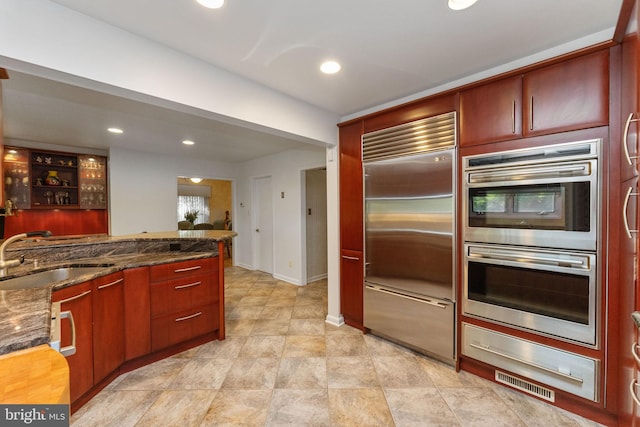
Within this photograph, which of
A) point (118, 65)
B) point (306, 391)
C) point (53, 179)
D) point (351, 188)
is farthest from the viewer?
point (53, 179)

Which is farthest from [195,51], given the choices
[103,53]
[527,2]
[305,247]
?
[305,247]

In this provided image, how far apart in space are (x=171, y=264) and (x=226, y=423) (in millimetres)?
1312

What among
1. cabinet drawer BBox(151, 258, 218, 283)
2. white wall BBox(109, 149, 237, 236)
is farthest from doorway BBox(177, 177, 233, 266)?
cabinet drawer BBox(151, 258, 218, 283)

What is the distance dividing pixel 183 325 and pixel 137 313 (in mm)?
395

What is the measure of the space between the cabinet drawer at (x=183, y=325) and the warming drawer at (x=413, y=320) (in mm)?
1525

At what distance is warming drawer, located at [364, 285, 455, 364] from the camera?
2.19 m

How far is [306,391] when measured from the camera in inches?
75.5

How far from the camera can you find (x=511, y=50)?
1795 millimetres

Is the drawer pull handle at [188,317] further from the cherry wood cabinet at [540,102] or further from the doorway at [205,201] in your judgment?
the doorway at [205,201]

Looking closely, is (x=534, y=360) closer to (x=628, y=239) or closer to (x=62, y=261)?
(x=628, y=239)

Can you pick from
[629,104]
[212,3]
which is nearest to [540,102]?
[629,104]

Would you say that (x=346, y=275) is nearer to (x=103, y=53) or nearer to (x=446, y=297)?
(x=446, y=297)

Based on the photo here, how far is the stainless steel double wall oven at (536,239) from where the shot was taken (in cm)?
160

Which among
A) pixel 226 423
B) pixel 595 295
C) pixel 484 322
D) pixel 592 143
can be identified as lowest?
pixel 226 423
